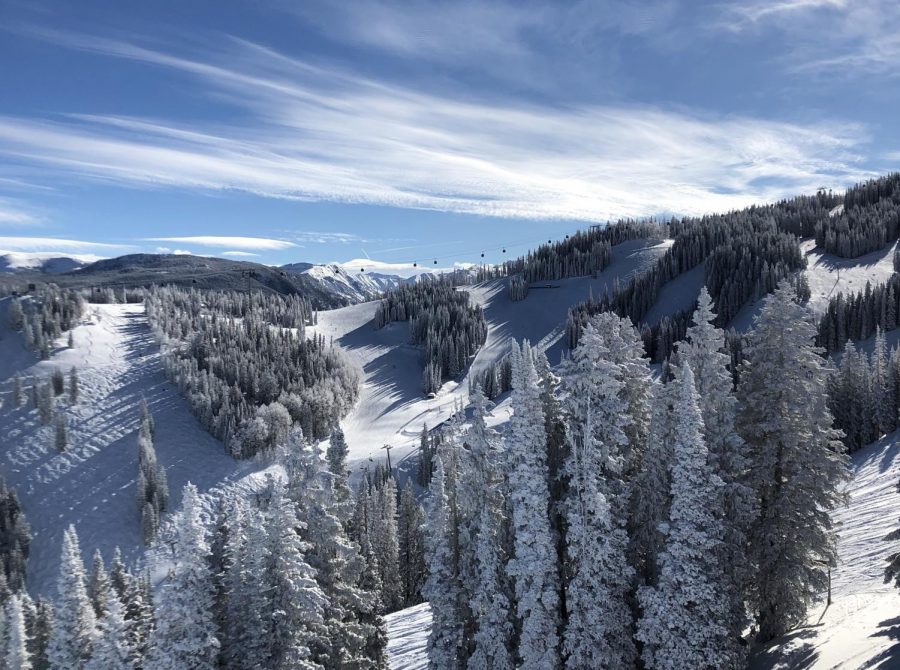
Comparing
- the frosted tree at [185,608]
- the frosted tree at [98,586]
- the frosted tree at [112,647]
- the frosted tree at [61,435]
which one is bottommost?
the frosted tree at [61,435]

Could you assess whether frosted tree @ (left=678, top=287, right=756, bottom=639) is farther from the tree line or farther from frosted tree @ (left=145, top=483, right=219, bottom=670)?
frosted tree @ (left=145, top=483, right=219, bottom=670)

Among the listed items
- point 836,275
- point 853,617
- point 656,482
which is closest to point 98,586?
point 656,482

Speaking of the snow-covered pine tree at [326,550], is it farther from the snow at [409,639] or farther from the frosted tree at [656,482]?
the frosted tree at [656,482]

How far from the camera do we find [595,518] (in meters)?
24.5

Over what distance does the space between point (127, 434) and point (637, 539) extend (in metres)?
139

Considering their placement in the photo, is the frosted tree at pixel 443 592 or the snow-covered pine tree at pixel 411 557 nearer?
the frosted tree at pixel 443 592

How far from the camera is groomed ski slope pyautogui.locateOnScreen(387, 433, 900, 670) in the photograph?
864 inches

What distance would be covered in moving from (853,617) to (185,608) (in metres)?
32.4

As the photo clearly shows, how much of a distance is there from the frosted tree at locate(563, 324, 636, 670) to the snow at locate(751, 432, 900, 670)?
7.05 metres

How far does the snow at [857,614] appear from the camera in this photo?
853 inches

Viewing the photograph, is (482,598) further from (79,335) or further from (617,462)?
(79,335)

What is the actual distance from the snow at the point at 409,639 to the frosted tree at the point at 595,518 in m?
14.8

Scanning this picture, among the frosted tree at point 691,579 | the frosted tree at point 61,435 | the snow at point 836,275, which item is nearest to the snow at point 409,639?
the frosted tree at point 691,579

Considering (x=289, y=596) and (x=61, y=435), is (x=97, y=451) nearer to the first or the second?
(x=61, y=435)
